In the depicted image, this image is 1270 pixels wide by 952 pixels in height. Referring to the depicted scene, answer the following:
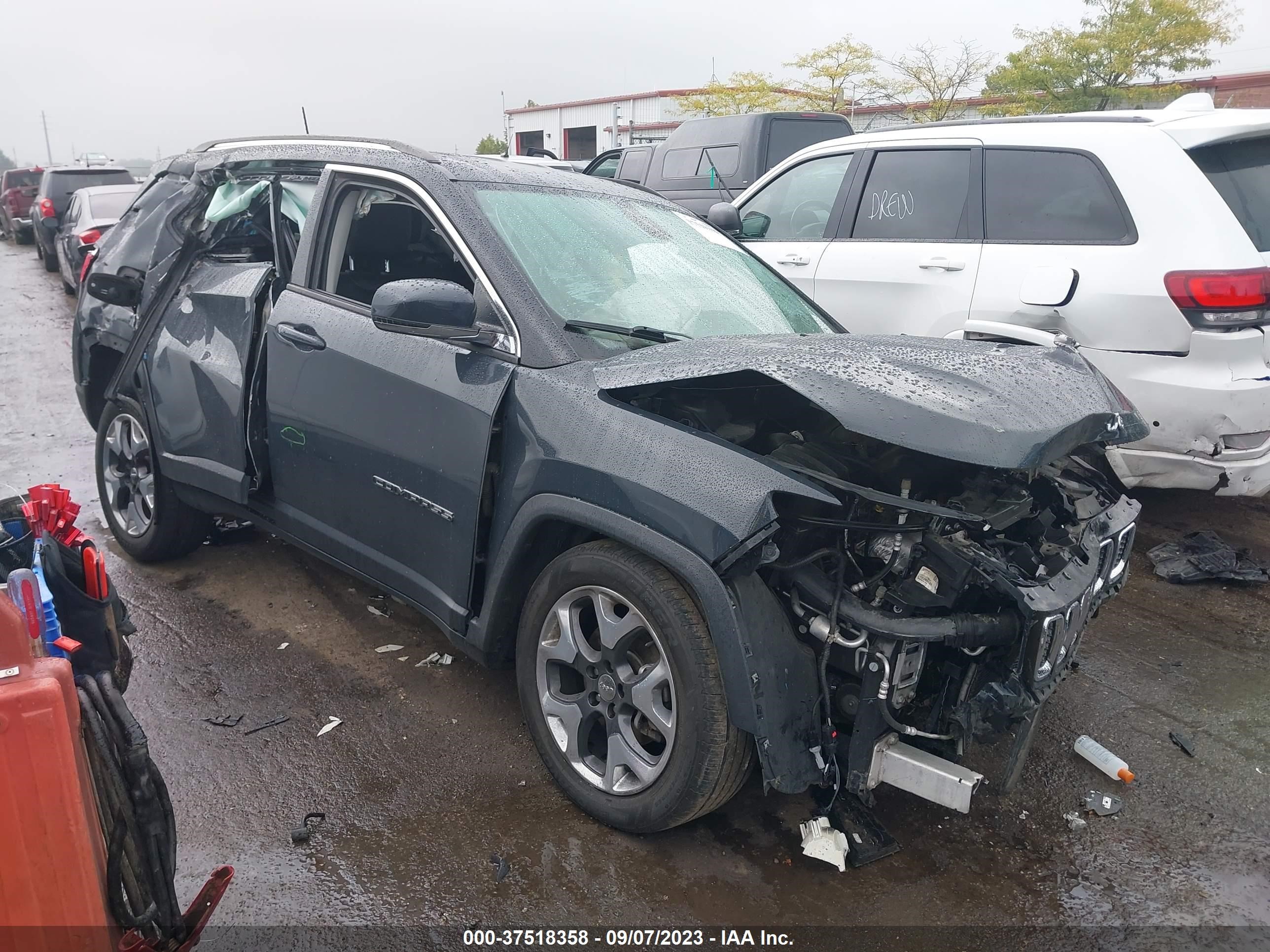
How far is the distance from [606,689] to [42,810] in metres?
1.45

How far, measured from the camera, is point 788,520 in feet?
8.20

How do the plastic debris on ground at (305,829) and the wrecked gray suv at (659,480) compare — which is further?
the plastic debris on ground at (305,829)

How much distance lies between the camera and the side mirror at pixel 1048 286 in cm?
457

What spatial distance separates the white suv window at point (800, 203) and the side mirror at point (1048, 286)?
60.0 inches

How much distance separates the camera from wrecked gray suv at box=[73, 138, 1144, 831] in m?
2.41

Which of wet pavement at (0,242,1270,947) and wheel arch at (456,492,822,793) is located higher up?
wheel arch at (456,492,822,793)

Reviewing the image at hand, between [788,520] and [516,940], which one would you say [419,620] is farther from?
[788,520]

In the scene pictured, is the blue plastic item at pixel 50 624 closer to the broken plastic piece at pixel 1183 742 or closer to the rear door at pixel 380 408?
the rear door at pixel 380 408

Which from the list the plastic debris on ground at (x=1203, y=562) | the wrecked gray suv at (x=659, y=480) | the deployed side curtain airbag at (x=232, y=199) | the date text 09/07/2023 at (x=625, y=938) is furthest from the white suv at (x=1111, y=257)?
the deployed side curtain airbag at (x=232, y=199)

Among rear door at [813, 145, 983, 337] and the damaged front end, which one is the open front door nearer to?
the damaged front end

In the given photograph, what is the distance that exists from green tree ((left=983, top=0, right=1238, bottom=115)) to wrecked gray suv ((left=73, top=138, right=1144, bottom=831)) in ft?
75.2

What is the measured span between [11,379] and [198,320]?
5803mm

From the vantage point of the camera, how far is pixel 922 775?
2463 mm

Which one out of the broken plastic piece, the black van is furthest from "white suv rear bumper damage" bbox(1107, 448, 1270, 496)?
the black van
